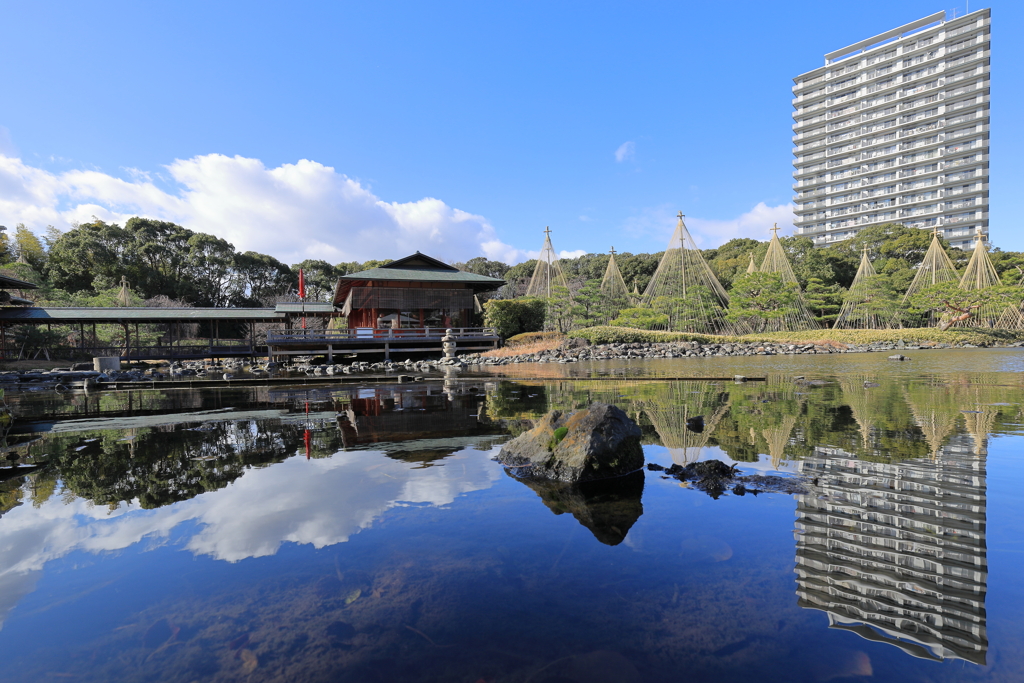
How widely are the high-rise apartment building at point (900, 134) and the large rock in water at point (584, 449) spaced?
81123 mm

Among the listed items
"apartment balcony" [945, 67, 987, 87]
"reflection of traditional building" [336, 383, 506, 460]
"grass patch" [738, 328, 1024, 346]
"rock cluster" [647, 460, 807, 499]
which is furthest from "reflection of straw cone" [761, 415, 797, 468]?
"apartment balcony" [945, 67, 987, 87]

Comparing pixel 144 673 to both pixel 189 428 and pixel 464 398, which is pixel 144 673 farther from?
pixel 464 398

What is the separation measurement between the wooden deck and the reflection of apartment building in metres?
23.7

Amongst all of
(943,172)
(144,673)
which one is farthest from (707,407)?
(943,172)

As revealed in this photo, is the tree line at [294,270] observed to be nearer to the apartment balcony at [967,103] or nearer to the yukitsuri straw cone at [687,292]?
the yukitsuri straw cone at [687,292]

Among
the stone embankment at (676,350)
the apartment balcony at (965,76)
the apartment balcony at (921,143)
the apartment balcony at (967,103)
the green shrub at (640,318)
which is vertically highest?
the apartment balcony at (965,76)

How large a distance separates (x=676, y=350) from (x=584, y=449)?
2190 centimetres

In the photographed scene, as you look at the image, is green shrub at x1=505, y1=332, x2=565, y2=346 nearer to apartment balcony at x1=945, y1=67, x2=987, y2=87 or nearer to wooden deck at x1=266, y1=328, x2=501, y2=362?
wooden deck at x1=266, y1=328, x2=501, y2=362

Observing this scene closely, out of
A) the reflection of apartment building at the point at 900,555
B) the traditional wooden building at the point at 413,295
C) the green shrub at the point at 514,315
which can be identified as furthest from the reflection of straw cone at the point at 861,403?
the traditional wooden building at the point at 413,295

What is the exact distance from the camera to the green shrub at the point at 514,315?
28.8 m

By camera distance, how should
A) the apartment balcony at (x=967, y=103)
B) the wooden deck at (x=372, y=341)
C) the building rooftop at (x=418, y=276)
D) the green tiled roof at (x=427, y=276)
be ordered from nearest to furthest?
the wooden deck at (x=372, y=341) < the building rooftop at (x=418, y=276) < the green tiled roof at (x=427, y=276) < the apartment balcony at (x=967, y=103)

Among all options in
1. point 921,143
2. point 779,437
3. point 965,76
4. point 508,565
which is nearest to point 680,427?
point 779,437

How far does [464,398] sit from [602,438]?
6.72 meters

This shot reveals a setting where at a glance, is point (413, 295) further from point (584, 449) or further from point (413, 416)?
point (584, 449)
